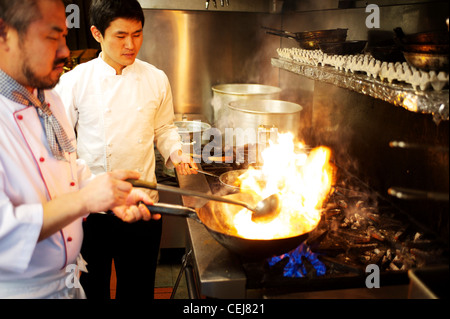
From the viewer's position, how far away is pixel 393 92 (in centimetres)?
138

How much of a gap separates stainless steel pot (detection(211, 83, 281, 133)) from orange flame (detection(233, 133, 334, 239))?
1016mm

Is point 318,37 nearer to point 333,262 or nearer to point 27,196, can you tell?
point 333,262

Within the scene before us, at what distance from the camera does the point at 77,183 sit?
5.78ft

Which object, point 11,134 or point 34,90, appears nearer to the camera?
point 11,134

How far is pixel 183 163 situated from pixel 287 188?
733mm

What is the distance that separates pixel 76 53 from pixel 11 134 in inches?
113

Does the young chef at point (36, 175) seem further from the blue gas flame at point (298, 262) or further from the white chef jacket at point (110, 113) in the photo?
the white chef jacket at point (110, 113)

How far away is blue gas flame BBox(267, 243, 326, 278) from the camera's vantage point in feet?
4.91

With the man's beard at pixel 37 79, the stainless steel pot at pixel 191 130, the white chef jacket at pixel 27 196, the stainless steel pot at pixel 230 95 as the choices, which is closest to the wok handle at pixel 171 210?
the white chef jacket at pixel 27 196

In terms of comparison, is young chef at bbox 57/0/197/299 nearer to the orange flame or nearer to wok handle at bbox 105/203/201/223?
the orange flame

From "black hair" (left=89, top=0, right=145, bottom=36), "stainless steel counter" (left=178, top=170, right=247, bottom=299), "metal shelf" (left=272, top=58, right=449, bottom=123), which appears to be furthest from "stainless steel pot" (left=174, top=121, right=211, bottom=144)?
"stainless steel counter" (left=178, top=170, right=247, bottom=299)

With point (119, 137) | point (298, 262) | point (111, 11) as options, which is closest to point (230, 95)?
point (119, 137)
